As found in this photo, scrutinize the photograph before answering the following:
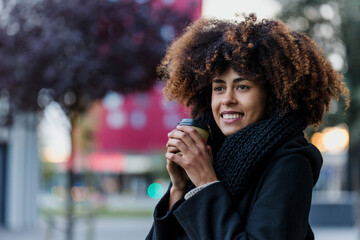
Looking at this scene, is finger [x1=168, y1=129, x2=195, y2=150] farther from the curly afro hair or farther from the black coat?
the curly afro hair

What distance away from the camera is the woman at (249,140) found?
1.65 metres

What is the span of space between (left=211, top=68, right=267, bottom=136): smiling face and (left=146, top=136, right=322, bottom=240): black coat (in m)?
0.21

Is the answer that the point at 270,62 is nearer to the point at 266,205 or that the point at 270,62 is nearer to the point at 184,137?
the point at 184,137

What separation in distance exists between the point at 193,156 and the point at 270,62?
45 cm

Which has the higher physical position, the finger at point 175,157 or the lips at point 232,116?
the lips at point 232,116

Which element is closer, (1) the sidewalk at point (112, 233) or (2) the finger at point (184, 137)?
(2) the finger at point (184, 137)

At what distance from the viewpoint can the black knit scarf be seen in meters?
1.74

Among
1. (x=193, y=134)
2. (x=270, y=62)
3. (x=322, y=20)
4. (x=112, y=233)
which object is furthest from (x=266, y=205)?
(x=112, y=233)

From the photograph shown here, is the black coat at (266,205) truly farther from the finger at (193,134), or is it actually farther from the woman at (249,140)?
the finger at (193,134)

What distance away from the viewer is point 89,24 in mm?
7969

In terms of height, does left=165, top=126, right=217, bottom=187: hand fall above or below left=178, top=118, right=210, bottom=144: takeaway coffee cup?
below

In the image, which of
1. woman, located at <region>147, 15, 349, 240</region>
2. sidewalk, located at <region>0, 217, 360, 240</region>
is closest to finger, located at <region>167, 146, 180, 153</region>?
woman, located at <region>147, 15, 349, 240</region>

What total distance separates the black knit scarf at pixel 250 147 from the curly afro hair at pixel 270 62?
0.07 metres

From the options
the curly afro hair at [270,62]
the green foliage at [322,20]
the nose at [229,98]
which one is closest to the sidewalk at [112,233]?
the green foliage at [322,20]
